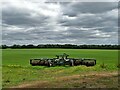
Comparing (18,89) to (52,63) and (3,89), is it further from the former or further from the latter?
(52,63)

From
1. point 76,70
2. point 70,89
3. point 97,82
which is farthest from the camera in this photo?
point 76,70

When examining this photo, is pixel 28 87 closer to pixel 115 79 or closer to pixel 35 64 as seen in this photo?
pixel 115 79

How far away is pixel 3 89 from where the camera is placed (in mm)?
16031

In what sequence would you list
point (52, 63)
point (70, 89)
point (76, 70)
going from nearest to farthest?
point (70, 89), point (76, 70), point (52, 63)

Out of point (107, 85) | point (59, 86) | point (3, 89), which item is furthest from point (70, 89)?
point (3, 89)

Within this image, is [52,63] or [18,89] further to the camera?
[52,63]

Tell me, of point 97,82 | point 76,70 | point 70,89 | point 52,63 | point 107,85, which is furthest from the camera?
point 52,63

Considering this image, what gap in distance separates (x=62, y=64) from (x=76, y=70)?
7.46m

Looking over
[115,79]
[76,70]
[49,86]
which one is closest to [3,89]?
[49,86]

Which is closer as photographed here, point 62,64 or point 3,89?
point 3,89

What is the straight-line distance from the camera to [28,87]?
16.1m

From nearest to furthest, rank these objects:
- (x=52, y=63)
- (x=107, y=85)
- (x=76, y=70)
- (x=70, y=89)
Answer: (x=70, y=89) < (x=107, y=85) < (x=76, y=70) < (x=52, y=63)

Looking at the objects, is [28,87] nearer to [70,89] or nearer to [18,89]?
[18,89]

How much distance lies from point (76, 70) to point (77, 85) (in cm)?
929
